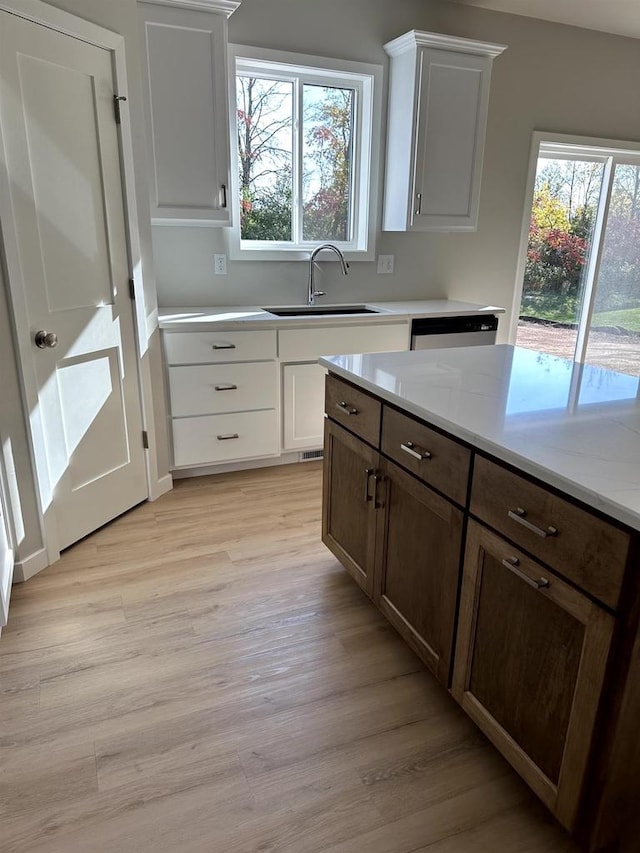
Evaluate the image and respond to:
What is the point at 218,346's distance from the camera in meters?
3.08

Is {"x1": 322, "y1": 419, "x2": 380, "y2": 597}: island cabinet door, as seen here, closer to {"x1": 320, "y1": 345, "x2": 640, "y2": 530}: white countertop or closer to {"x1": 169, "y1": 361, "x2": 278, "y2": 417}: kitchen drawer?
{"x1": 320, "y1": 345, "x2": 640, "y2": 530}: white countertop

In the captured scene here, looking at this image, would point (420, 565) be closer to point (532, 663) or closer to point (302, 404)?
point (532, 663)

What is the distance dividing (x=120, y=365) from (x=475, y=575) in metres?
1.96

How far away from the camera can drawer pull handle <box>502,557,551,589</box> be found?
1211 mm

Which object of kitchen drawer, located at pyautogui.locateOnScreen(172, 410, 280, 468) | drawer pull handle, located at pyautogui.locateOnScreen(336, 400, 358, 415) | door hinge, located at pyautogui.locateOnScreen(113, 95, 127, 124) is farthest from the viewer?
kitchen drawer, located at pyautogui.locateOnScreen(172, 410, 280, 468)

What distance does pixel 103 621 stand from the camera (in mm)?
2088

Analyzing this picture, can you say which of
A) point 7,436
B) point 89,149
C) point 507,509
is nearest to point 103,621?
point 7,436

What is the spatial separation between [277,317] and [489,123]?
87.2 inches

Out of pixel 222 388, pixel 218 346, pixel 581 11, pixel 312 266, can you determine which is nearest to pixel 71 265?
pixel 218 346

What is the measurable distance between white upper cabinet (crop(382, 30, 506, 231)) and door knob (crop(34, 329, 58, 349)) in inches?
89.6

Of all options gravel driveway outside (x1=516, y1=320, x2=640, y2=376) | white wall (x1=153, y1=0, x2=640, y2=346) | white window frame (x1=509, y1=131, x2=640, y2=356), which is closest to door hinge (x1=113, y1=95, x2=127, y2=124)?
white wall (x1=153, y1=0, x2=640, y2=346)

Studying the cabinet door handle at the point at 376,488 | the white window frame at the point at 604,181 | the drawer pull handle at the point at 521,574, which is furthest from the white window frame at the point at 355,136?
the drawer pull handle at the point at 521,574

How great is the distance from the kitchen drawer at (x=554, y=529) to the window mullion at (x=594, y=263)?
4.03 m

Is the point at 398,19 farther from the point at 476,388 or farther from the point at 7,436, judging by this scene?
the point at 7,436
